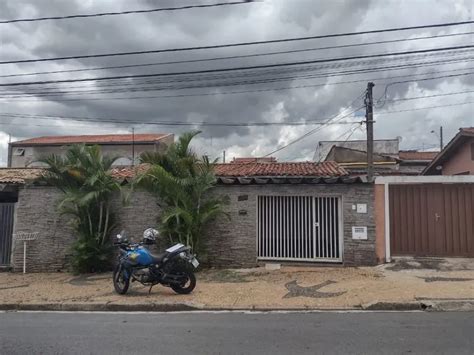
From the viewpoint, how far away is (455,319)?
694 cm

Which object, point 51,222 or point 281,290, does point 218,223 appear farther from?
point 51,222

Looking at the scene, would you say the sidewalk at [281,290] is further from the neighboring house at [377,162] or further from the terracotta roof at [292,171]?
the neighboring house at [377,162]

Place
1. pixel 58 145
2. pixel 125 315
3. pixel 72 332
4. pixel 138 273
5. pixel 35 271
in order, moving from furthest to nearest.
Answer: pixel 58 145 < pixel 35 271 < pixel 138 273 < pixel 125 315 < pixel 72 332

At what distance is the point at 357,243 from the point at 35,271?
30.9 ft

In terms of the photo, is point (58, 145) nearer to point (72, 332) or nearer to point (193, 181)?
point (193, 181)

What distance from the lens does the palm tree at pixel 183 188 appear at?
1167 cm

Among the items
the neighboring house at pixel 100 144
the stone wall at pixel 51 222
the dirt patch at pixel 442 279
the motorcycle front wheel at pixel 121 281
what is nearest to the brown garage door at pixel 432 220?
the dirt patch at pixel 442 279

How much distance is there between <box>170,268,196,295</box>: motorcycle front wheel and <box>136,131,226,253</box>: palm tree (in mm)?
2514

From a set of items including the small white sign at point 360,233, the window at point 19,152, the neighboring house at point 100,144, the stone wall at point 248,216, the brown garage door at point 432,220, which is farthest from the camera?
the window at point 19,152

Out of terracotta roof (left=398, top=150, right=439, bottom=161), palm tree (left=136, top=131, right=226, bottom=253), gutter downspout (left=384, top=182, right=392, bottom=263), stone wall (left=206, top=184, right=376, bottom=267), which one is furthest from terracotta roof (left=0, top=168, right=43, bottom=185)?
terracotta roof (left=398, top=150, right=439, bottom=161)

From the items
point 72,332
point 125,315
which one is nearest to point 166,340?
point 72,332

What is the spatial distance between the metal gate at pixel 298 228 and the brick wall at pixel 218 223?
10.2 inches

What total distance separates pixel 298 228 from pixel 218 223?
2.30 m

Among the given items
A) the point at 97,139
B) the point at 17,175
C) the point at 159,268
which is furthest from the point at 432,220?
the point at 97,139
